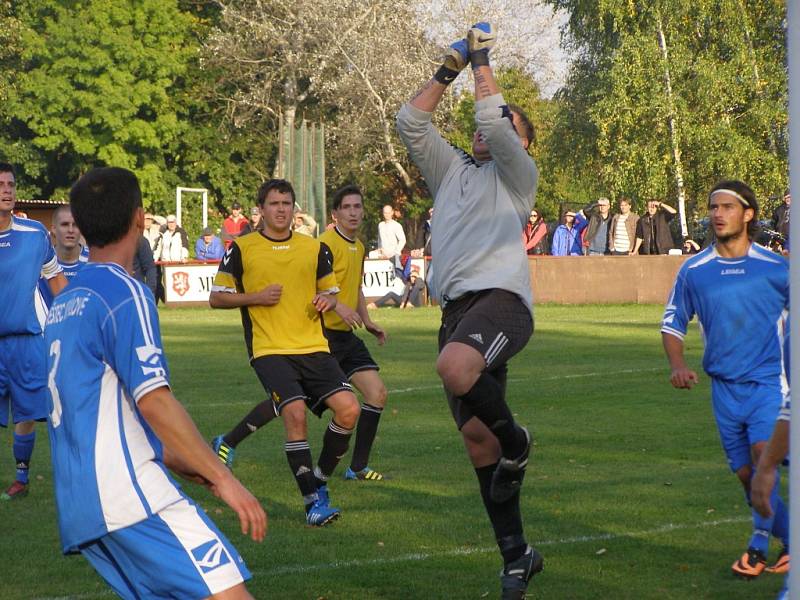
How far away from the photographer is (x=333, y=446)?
928 centimetres

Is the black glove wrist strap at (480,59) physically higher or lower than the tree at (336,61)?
lower

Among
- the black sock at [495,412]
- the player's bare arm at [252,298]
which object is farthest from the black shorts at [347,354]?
the black sock at [495,412]

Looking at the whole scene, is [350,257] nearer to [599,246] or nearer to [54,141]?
[599,246]

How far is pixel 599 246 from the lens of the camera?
31781 millimetres

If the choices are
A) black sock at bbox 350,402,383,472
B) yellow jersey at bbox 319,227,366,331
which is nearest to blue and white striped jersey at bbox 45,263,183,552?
black sock at bbox 350,402,383,472

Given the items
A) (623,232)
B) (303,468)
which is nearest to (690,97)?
(623,232)

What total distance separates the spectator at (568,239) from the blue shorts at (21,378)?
78.7 ft

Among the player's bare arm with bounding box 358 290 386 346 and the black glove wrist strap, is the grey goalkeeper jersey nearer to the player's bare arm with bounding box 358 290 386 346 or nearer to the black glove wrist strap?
the black glove wrist strap

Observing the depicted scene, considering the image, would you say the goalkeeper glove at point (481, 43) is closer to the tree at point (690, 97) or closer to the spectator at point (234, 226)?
the spectator at point (234, 226)

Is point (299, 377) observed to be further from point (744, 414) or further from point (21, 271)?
point (744, 414)

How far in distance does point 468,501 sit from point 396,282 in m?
A: 23.5

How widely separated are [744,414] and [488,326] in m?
1.50

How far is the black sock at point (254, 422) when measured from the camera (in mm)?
10023

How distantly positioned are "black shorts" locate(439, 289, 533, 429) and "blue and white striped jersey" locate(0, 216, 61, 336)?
159 inches
